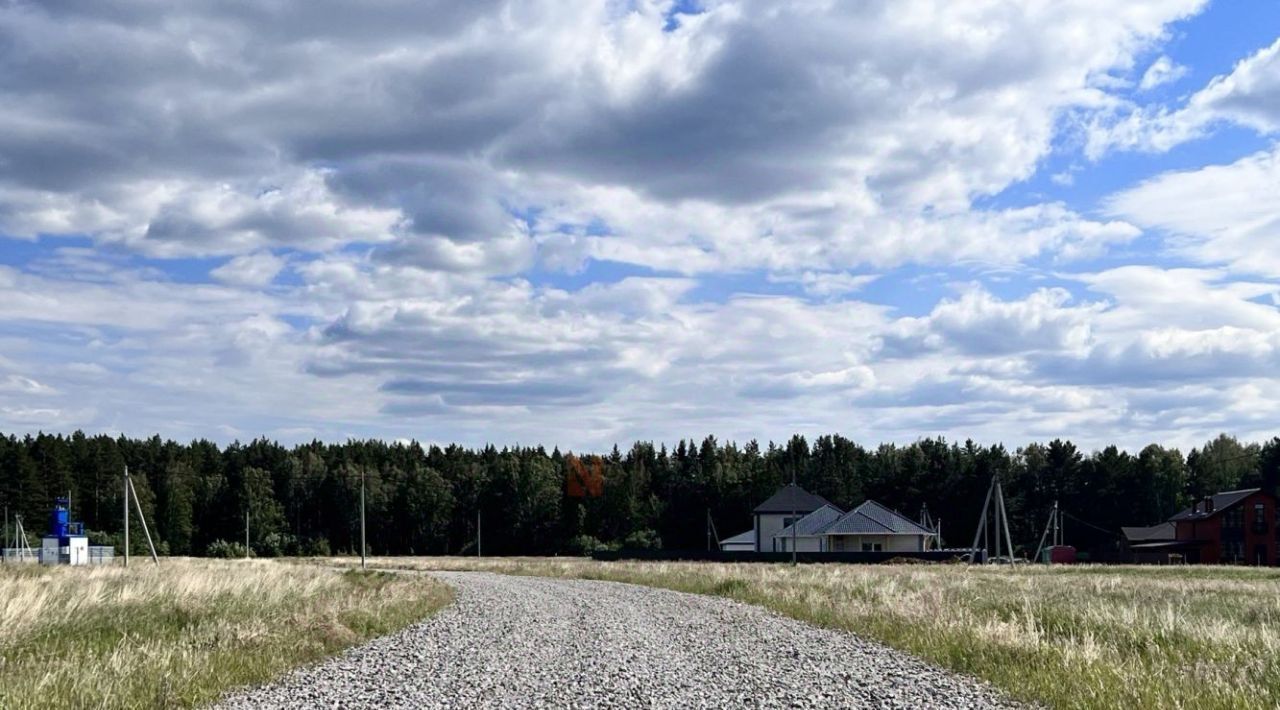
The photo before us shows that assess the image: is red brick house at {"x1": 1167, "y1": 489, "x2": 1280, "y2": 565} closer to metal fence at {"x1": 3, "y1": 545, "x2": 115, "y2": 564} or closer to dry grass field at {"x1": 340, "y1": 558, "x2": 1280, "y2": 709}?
dry grass field at {"x1": 340, "y1": 558, "x2": 1280, "y2": 709}

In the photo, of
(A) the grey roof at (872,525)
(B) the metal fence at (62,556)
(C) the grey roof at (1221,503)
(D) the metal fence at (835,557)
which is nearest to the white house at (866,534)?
(A) the grey roof at (872,525)

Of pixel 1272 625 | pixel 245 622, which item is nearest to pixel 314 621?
pixel 245 622

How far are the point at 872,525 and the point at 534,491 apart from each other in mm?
46095

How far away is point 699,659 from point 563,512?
104 m

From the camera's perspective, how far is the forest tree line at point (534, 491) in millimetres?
108875

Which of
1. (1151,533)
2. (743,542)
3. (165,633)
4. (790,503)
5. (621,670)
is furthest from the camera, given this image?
(1151,533)

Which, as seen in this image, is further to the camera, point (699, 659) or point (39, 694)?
point (699, 659)

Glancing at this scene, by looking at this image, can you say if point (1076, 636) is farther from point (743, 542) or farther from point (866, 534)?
point (743, 542)

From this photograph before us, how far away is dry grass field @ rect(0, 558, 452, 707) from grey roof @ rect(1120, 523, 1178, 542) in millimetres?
89771

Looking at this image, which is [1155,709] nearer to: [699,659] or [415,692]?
[699,659]

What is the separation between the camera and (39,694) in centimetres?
1142

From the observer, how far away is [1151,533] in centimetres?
10344

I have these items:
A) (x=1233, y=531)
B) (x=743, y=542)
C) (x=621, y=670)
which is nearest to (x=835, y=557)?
(x=743, y=542)

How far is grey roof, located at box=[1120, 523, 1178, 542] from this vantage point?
102m
